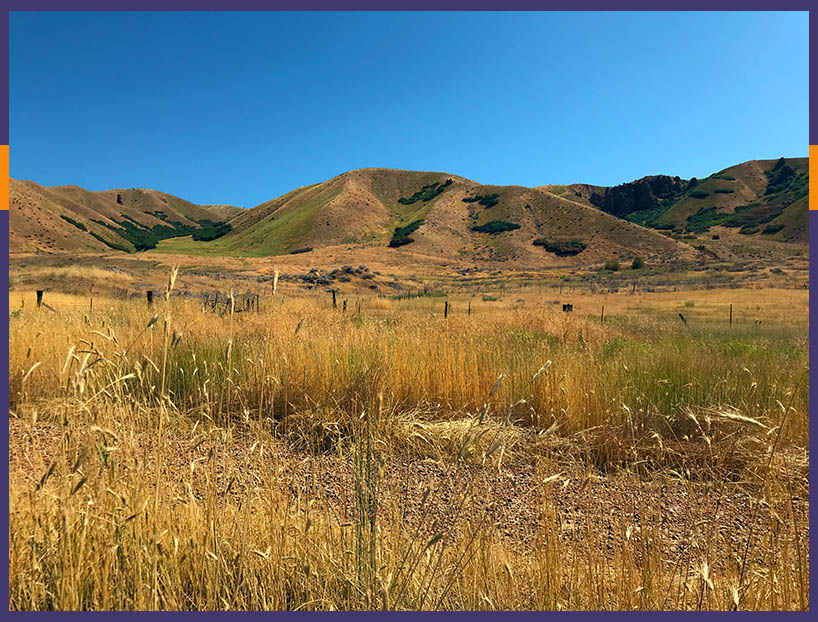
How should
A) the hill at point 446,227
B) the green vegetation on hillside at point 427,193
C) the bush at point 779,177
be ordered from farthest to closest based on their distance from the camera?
the green vegetation on hillside at point 427,193, the bush at point 779,177, the hill at point 446,227

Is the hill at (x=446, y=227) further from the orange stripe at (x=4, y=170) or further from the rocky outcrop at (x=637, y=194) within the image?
the orange stripe at (x=4, y=170)

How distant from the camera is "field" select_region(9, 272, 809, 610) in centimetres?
176

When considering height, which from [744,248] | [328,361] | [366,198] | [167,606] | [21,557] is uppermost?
[366,198]

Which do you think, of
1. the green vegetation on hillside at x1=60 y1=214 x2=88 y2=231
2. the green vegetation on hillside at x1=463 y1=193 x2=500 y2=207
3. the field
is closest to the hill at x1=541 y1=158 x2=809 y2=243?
the green vegetation on hillside at x1=463 y1=193 x2=500 y2=207

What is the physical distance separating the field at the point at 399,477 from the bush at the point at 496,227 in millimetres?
86617

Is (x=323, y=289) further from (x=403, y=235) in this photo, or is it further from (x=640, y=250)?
(x=640, y=250)

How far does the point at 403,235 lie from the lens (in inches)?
3516

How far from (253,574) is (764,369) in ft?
19.9

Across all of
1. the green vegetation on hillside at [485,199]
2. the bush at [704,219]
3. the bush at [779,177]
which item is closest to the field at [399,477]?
the green vegetation on hillside at [485,199]

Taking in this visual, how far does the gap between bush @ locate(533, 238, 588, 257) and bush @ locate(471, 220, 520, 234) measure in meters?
9.92

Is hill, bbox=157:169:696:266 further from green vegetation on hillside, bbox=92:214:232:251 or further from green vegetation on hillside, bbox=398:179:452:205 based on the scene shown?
green vegetation on hillside, bbox=92:214:232:251

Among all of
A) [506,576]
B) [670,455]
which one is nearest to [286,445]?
[506,576]

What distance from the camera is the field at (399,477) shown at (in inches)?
69.2

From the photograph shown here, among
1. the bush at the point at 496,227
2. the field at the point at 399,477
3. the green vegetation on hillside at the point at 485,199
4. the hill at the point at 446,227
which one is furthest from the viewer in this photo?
the green vegetation on hillside at the point at 485,199
